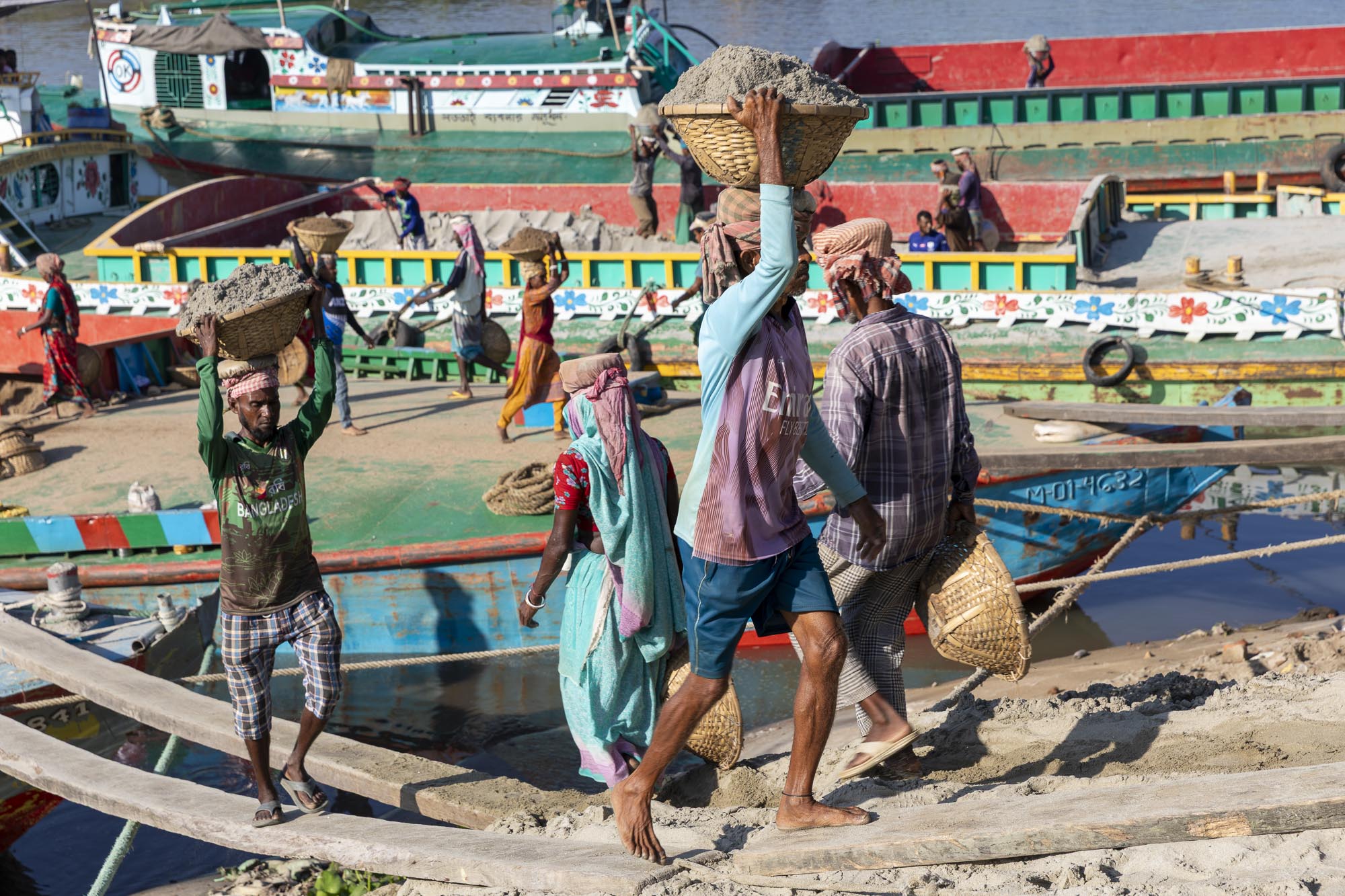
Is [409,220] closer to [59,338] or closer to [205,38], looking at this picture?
[59,338]

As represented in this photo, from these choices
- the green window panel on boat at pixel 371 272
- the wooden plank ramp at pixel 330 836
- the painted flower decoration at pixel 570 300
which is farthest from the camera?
the green window panel on boat at pixel 371 272

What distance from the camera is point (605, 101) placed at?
17203 millimetres

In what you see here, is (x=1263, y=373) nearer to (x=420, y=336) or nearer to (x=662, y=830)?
(x=420, y=336)

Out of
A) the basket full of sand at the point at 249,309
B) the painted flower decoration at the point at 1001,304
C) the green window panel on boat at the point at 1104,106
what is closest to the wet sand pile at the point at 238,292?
the basket full of sand at the point at 249,309

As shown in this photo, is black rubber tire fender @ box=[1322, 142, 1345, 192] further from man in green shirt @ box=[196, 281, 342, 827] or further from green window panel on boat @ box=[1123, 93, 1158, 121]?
man in green shirt @ box=[196, 281, 342, 827]

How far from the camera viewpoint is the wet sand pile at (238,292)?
4.37 m

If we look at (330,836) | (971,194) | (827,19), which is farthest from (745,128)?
(827,19)

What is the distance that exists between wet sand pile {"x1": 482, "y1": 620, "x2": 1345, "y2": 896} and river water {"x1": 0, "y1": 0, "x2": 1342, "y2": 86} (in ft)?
101

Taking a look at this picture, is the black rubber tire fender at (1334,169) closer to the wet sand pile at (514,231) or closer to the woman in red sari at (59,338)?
the wet sand pile at (514,231)

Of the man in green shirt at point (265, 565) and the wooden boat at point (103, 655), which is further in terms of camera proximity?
the wooden boat at point (103, 655)

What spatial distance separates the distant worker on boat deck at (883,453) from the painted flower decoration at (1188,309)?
7.52 metres

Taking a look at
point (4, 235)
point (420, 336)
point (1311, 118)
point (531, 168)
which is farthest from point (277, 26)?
point (1311, 118)

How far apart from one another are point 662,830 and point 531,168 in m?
13.8

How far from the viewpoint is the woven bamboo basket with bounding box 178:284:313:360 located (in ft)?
14.3
